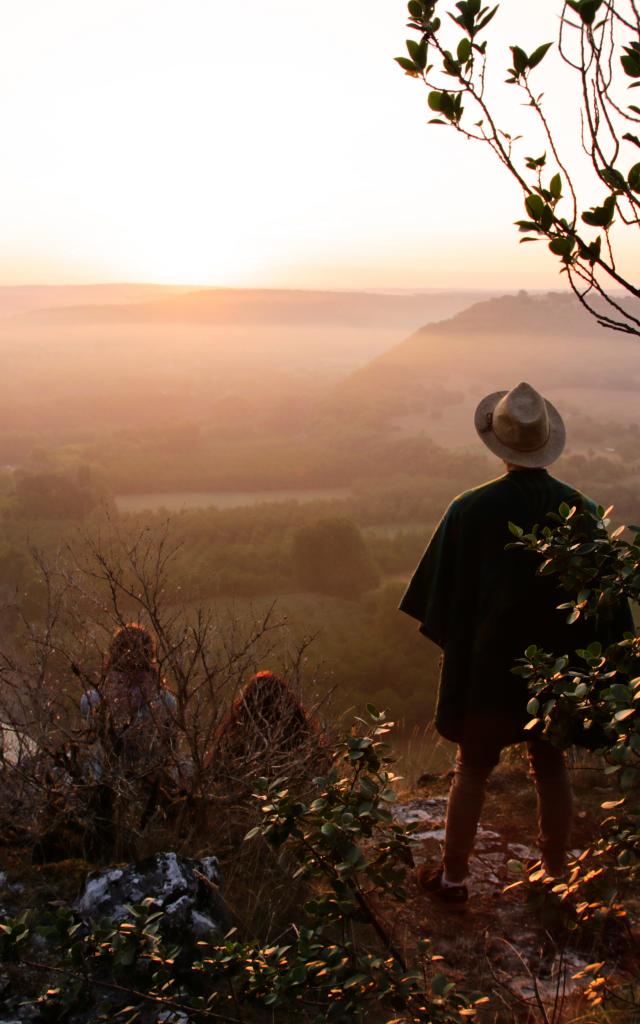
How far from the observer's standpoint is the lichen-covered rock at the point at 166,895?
277 centimetres

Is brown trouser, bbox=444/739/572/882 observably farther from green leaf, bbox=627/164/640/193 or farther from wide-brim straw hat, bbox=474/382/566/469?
green leaf, bbox=627/164/640/193

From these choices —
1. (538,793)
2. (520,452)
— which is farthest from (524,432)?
(538,793)

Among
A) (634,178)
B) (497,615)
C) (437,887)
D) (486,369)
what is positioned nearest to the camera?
(634,178)

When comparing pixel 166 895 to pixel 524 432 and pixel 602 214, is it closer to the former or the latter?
pixel 524 432

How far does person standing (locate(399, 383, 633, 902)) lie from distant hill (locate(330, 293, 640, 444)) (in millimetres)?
80579

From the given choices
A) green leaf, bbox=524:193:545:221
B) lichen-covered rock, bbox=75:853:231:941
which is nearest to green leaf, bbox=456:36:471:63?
green leaf, bbox=524:193:545:221

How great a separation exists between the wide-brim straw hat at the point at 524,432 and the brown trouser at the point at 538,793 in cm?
113

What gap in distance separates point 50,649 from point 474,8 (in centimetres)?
301

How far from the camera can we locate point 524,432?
11.1 ft

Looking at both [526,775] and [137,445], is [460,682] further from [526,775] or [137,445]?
[137,445]

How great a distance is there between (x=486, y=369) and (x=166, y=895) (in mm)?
92957

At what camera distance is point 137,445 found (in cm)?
7562

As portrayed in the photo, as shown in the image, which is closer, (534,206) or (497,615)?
(534,206)

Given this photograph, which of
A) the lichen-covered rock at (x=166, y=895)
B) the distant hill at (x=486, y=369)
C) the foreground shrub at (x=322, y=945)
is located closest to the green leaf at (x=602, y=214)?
the foreground shrub at (x=322, y=945)
